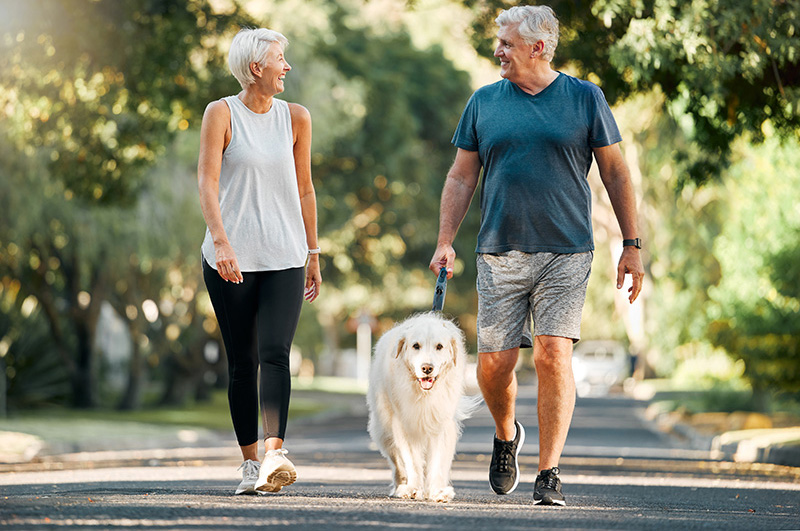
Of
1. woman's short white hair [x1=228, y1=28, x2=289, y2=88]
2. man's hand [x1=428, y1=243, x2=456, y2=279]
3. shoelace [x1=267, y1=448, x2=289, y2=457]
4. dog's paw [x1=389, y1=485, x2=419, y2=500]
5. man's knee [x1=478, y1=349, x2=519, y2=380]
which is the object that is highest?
woman's short white hair [x1=228, y1=28, x2=289, y2=88]

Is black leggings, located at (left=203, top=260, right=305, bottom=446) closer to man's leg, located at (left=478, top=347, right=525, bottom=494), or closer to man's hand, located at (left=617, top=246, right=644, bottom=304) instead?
man's leg, located at (left=478, top=347, right=525, bottom=494)

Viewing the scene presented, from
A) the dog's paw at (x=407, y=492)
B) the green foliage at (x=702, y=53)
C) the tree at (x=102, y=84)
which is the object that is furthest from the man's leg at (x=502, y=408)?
the tree at (x=102, y=84)

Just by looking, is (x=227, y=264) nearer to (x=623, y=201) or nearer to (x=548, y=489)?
(x=548, y=489)

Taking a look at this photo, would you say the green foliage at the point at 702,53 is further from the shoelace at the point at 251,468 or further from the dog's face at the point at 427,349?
the shoelace at the point at 251,468

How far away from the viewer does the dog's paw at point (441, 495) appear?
6938 millimetres

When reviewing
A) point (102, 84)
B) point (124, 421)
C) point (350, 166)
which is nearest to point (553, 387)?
point (102, 84)

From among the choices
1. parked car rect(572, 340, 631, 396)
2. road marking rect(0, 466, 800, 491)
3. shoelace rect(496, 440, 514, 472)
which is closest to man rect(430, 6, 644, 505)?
shoelace rect(496, 440, 514, 472)

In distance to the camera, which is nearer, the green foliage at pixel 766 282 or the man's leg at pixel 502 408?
the man's leg at pixel 502 408

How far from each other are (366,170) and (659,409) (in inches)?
431

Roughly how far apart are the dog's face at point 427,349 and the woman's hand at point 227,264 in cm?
97

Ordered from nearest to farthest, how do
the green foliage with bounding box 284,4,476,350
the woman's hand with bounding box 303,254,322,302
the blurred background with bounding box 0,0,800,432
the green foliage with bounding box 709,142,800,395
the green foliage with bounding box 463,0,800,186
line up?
the woman's hand with bounding box 303,254,322,302
the green foliage with bounding box 463,0,800,186
the blurred background with bounding box 0,0,800,432
the green foliage with bounding box 709,142,800,395
the green foliage with bounding box 284,4,476,350

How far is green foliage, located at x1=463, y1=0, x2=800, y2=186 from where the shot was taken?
1075 cm

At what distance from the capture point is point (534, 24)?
718 centimetres

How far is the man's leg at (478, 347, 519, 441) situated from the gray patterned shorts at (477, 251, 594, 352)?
59 millimetres
